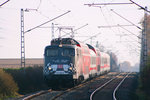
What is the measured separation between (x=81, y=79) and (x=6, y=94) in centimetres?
748

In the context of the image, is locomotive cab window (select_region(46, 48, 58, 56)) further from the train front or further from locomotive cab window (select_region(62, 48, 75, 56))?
locomotive cab window (select_region(62, 48, 75, 56))

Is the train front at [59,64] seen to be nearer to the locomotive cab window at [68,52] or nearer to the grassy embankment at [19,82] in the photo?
the locomotive cab window at [68,52]

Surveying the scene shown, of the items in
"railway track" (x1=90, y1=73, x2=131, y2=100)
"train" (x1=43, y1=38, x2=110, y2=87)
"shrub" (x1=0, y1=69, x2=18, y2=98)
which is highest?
"train" (x1=43, y1=38, x2=110, y2=87)

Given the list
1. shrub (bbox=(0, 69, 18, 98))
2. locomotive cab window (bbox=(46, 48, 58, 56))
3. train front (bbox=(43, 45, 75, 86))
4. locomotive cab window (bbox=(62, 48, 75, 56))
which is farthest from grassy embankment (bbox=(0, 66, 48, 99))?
locomotive cab window (bbox=(62, 48, 75, 56))

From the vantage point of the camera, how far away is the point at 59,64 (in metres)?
23.0

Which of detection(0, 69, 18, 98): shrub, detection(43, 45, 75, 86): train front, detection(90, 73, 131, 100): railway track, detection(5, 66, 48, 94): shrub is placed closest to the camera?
detection(90, 73, 131, 100): railway track

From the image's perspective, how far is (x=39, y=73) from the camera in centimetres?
3164

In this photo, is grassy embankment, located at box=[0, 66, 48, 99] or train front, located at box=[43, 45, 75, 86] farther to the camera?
train front, located at box=[43, 45, 75, 86]

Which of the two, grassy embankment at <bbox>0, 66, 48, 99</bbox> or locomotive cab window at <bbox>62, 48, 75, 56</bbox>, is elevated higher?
locomotive cab window at <bbox>62, 48, 75, 56</bbox>

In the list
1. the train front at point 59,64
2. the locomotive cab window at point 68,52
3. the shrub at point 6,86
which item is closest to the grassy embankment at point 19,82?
the shrub at point 6,86

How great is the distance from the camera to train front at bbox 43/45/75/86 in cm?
2289

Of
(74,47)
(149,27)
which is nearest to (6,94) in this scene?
(74,47)

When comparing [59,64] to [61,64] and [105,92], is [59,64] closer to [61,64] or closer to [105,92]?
[61,64]

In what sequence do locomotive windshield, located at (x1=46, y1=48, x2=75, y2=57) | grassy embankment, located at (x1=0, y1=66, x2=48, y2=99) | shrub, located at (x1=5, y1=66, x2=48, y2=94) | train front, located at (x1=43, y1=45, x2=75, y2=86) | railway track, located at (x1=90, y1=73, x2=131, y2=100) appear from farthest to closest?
shrub, located at (x1=5, y1=66, x2=48, y2=94)
locomotive windshield, located at (x1=46, y1=48, x2=75, y2=57)
train front, located at (x1=43, y1=45, x2=75, y2=86)
grassy embankment, located at (x1=0, y1=66, x2=48, y2=99)
railway track, located at (x1=90, y1=73, x2=131, y2=100)
